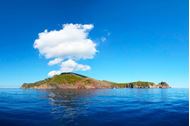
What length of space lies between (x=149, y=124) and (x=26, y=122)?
18.1m

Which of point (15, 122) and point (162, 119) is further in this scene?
point (162, 119)

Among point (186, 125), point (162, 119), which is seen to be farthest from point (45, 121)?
point (186, 125)

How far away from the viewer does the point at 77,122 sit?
108 ft

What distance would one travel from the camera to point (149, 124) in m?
31.6

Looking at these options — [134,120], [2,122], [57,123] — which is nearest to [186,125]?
[134,120]

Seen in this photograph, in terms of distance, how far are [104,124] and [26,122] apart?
452 inches

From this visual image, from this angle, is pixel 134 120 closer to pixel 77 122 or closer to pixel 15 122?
pixel 77 122

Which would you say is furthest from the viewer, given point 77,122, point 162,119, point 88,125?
point 162,119

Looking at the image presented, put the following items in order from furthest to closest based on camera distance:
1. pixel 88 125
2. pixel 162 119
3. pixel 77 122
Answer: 1. pixel 162 119
2. pixel 77 122
3. pixel 88 125

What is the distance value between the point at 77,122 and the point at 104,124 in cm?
437

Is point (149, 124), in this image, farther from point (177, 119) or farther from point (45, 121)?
point (45, 121)

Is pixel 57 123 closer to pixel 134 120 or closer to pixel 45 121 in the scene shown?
pixel 45 121

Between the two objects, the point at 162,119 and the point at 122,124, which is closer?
the point at 122,124

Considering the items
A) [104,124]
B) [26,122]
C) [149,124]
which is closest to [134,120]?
[149,124]
